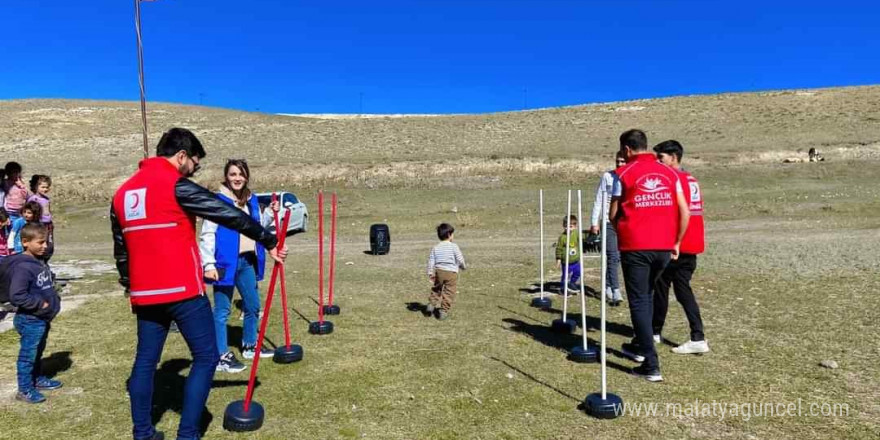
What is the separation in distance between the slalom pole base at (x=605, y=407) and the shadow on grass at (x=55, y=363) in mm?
5249

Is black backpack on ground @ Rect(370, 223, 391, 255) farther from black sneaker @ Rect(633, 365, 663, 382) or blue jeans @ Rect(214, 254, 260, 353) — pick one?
black sneaker @ Rect(633, 365, 663, 382)

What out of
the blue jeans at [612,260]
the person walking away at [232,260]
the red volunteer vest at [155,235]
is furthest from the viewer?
the blue jeans at [612,260]

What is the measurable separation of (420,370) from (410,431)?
131 centimetres

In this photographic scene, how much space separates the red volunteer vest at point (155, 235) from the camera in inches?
129

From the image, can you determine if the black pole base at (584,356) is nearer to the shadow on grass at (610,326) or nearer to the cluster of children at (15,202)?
the shadow on grass at (610,326)

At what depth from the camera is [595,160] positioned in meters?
33.4

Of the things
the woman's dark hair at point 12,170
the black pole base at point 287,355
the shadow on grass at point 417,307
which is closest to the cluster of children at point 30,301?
the black pole base at point 287,355

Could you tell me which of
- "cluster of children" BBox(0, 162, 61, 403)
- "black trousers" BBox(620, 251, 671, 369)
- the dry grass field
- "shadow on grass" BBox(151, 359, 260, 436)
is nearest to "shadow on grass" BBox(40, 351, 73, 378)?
the dry grass field

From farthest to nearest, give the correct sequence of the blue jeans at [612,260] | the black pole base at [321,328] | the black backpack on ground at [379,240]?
the black backpack on ground at [379,240] < the blue jeans at [612,260] < the black pole base at [321,328]

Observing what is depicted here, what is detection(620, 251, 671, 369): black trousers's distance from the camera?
4.88 metres

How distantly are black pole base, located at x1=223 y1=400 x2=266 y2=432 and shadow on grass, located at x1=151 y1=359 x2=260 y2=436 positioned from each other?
0.20 meters

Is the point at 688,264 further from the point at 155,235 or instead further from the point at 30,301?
the point at 30,301

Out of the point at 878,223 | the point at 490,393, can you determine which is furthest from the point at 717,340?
the point at 878,223

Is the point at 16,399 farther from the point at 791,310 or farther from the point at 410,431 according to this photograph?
the point at 791,310
